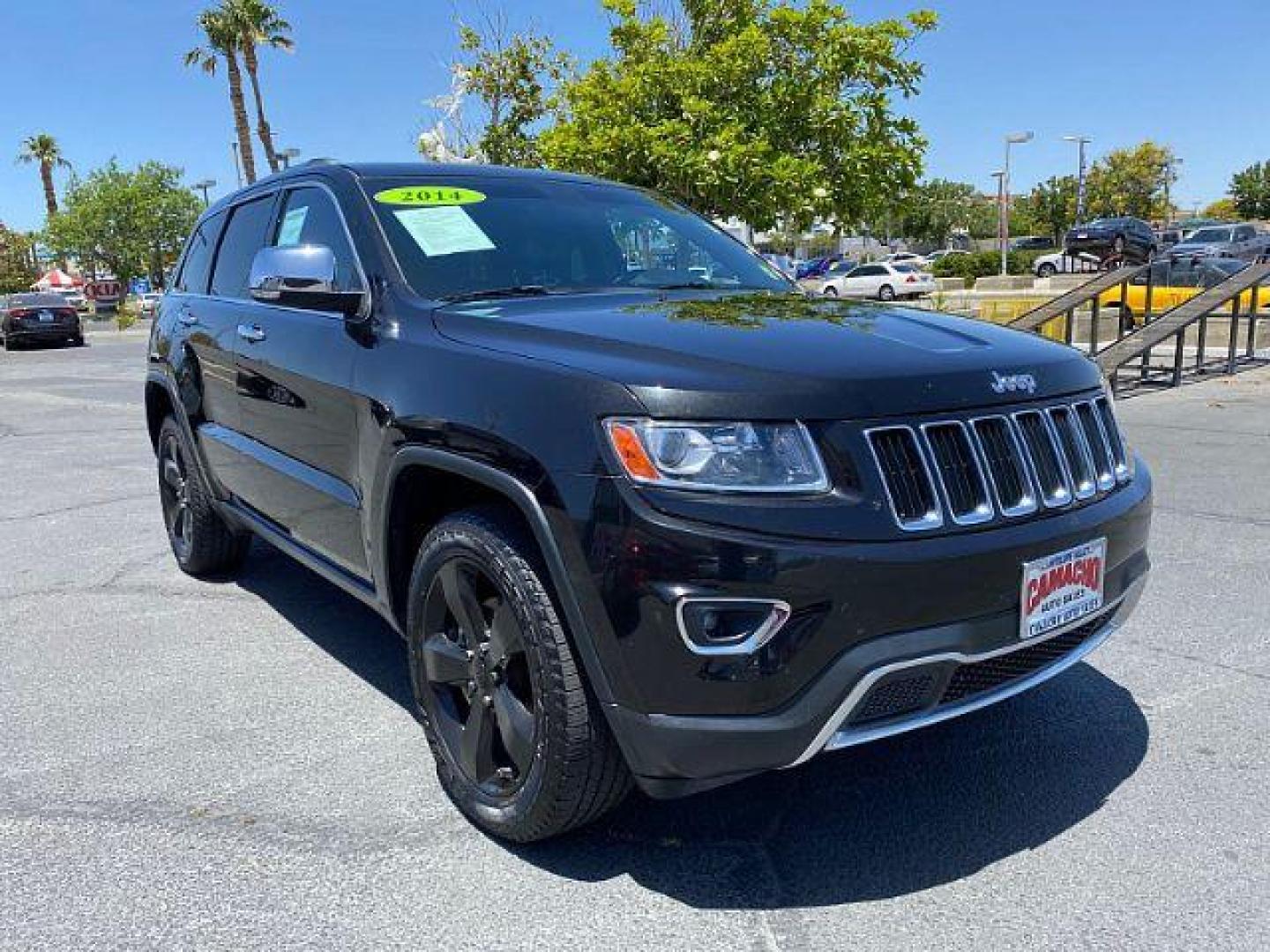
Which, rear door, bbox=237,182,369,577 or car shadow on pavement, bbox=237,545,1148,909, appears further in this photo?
rear door, bbox=237,182,369,577

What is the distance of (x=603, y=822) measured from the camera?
2.93 m

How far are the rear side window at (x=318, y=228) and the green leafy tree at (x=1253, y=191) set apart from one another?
7688 centimetres

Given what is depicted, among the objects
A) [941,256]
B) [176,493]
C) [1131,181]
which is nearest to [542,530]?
[176,493]

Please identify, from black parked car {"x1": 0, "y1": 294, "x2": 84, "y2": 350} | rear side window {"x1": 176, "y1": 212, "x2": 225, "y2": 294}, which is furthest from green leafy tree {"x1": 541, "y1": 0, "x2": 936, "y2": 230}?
black parked car {"x1": 0, "y1": 294, "x2": 84, "y2": 350}

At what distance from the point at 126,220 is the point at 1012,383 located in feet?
189

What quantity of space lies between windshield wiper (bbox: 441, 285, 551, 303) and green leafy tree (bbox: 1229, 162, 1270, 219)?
7707 centimetres

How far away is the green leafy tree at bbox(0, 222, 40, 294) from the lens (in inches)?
2783

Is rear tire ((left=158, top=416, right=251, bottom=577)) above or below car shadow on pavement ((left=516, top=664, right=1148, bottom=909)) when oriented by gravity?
above

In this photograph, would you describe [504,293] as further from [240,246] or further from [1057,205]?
[1057,205]

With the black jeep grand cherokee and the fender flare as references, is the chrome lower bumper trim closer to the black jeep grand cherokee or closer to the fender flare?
the black jeep grand cherokee

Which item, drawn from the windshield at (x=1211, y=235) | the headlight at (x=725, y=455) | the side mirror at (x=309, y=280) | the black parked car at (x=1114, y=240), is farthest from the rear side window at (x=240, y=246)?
the windshield at (x=1211, y=235)

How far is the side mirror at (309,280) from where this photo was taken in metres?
3.18

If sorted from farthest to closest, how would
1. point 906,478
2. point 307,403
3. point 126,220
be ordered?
point 126,220, point 307,403, point 906,478

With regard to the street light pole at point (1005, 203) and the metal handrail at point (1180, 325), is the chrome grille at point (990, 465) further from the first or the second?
the street light pole at point (1005, 203)
